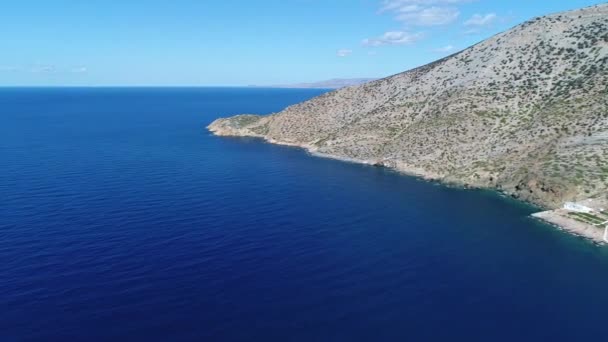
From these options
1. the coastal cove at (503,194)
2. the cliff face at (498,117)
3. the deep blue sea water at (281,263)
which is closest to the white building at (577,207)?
Result: the coastal cove at (503,194)

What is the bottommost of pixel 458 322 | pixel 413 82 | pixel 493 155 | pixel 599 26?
pixel 458 322

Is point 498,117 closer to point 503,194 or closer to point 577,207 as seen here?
point 503,194

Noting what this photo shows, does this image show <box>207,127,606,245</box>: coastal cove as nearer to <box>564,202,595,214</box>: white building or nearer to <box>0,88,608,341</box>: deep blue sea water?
<box>0,88,608,341</box>: deep blue sea water

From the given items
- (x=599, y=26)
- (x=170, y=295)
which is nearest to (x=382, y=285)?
(x=170, y=295)

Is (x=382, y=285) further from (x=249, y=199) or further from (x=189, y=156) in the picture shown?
(x=189, y=156)

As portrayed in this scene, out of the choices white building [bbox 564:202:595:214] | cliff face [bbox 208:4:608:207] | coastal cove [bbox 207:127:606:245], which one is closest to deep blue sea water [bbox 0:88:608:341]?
coastal cove [bbox 207:127:606:245]

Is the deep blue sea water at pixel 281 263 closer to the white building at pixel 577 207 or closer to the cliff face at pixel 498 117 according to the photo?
the white building at pixel 577 207

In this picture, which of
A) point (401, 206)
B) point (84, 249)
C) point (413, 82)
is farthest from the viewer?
point (413, 82)
